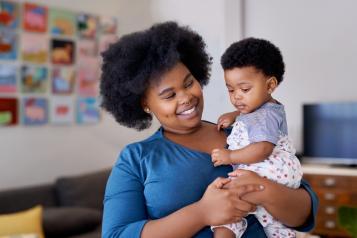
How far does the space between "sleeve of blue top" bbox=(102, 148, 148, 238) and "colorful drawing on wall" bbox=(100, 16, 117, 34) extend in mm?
3084

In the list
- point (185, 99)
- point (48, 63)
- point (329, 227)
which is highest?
point (48, 63)

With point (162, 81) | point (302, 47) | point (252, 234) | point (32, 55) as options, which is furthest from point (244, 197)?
point (302, 47)

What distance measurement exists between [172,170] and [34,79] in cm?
270

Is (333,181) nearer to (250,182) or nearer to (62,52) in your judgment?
(62,52)

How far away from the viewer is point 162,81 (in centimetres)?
110

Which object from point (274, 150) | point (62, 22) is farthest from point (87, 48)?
point (274, 150)

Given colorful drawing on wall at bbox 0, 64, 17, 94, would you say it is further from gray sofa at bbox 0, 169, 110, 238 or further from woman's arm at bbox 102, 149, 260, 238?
woman's arm at bbox 102, 149, 260, 238

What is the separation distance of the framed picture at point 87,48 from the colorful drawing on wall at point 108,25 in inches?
6.2

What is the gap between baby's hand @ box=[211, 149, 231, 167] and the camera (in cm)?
107

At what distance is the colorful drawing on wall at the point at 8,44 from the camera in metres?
3.29

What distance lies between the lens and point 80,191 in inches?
132

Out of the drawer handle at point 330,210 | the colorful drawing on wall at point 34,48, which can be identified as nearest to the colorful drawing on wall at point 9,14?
the colorful drawing on wall at point 34,48

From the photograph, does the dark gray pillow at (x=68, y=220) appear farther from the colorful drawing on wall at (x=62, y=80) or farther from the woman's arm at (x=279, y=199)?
the woman's arm at (x=279, y=199)

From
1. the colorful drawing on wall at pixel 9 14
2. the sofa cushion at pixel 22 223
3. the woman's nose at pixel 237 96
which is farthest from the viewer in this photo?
the colorful drawing on wall at pixel 9 14
